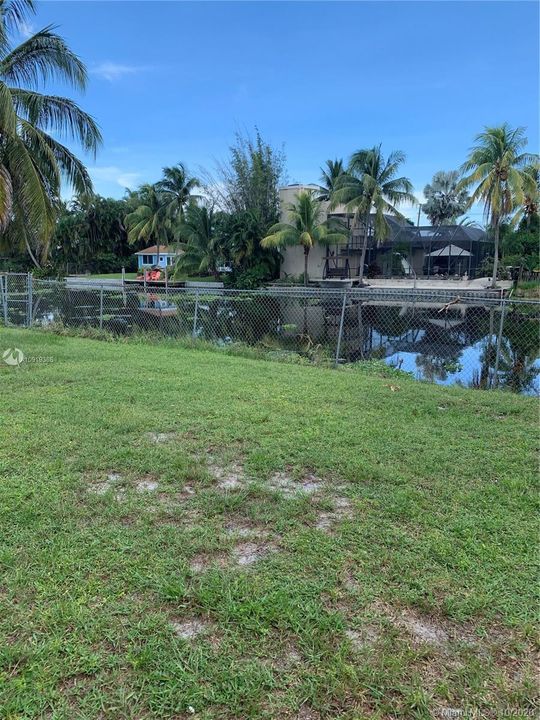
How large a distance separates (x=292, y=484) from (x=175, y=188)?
36909mm

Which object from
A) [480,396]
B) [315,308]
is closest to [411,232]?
[315,308]

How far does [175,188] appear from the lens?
36.8 metres

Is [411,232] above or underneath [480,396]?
above

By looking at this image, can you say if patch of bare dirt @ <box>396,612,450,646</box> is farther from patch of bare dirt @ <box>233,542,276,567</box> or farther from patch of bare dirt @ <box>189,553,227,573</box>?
patch of bare dirt @ <box>189,553,227,573</box>

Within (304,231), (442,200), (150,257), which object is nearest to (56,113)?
(304,231)

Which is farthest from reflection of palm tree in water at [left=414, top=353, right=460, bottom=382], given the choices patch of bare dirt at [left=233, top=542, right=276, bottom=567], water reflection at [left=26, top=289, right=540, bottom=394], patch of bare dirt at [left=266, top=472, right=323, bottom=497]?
patch of bare dirt at [left=233, top=542, right=276, bottom=567]

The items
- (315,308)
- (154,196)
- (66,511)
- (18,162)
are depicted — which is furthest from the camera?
(154,196)

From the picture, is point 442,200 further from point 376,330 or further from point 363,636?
point 363,636

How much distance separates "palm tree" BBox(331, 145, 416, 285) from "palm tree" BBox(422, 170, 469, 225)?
23230 millimetres

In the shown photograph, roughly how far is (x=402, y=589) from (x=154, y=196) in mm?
38213

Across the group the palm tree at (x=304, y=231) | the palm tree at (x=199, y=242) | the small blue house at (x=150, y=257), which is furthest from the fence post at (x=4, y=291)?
the small blue house at (x=150, y=257)

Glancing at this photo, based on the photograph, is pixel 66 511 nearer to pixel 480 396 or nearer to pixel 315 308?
pixel 480 396

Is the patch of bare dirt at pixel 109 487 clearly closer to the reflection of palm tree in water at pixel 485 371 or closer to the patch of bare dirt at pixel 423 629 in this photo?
the patch of bare dirt at pixel 423 629

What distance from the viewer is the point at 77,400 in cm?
545
